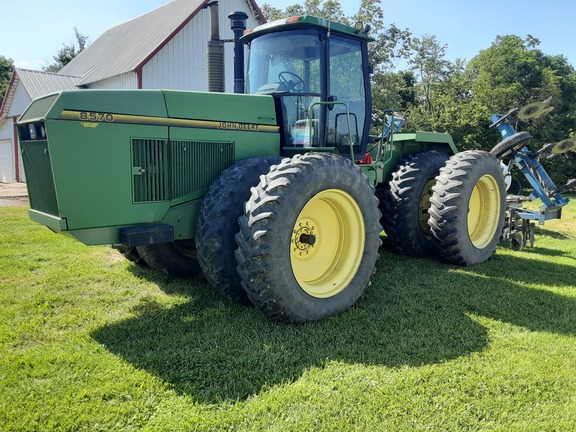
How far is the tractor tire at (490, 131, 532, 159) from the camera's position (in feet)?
25.1

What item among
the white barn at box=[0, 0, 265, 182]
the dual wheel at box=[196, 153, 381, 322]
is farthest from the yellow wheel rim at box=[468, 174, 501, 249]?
the white barn at box=[0, 0, 265, 182]

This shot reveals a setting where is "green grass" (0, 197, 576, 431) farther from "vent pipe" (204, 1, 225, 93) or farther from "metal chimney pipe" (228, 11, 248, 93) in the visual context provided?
"metal chimney pipe" (228, 11, 248, 93)

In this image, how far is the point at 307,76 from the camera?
4.89m

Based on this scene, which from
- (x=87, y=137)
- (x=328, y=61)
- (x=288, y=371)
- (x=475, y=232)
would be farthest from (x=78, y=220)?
(x=475, y=232)

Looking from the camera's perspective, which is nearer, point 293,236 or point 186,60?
point 293,236

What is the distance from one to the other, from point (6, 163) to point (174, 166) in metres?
24.7

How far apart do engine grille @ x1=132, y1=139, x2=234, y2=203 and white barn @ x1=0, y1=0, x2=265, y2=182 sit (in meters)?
12.6

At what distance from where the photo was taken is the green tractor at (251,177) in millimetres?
3688

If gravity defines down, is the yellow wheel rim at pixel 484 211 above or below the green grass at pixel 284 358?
above

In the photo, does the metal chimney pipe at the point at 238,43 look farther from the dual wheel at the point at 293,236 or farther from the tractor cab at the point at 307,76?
the dual wheel at the point at 293,236

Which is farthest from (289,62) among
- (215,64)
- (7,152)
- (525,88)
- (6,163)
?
(525,88)

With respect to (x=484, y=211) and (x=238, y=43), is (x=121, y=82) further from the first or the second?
(x=484, y=211)

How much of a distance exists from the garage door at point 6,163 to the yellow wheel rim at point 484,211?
79.4ft

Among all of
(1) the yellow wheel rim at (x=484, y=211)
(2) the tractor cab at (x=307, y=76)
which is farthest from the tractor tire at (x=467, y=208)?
(2) the tractor cab at (x=307, y=76)
